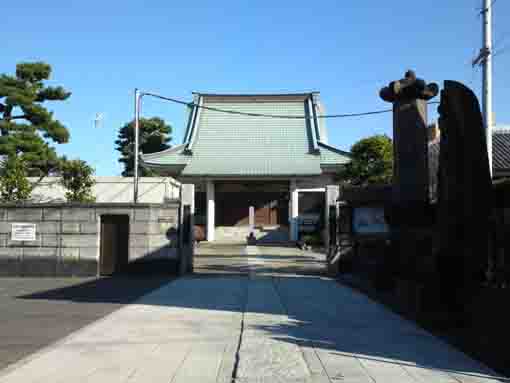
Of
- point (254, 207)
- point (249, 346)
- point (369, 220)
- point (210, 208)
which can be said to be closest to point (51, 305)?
point (249, 346)

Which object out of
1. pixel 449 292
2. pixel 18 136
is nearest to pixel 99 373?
pixel 449 292

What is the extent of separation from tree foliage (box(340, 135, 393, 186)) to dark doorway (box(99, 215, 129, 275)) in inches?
426

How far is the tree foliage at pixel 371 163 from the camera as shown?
2238cm

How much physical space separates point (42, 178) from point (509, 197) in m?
26.5

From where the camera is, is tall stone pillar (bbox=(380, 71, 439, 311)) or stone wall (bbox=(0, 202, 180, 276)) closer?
tall stone pillar (bbox=(380, 71, 439, 311))

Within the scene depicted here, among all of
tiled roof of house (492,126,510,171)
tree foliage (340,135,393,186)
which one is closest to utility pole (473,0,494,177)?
tree foliage (340,135,393,186)

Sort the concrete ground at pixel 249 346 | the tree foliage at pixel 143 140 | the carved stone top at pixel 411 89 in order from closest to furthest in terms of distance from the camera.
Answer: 1. the concrete ground at pixel 249 346
2. the carved stone top at pixel 411 89
3. the tree foliage at pixel 143 140

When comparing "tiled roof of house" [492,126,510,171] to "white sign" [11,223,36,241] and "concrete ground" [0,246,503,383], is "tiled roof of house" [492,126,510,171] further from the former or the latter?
"white sign" [11,223,36,241]

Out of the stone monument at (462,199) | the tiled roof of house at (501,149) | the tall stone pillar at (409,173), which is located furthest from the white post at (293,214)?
the stone monument at (462,199)

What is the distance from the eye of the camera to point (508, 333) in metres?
7.32

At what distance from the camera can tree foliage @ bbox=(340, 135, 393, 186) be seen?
73.4 ft

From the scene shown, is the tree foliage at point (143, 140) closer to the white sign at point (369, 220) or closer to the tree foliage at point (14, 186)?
the tree foliage at point (14, 186)

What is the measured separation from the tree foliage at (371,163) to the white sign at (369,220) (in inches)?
251

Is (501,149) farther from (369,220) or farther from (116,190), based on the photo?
(116,190)
